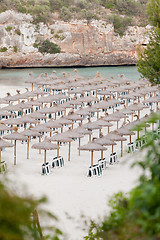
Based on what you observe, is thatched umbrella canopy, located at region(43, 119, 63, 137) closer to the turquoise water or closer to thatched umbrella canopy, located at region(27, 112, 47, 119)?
thatched umbrella canopy, located at region(27, 112, 47, 119)

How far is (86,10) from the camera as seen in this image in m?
67.7

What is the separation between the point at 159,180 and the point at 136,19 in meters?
71.9

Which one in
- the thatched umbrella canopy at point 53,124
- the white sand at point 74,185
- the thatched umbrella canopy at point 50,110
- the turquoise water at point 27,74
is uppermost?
the thatched umbrella canopy at point 53,124

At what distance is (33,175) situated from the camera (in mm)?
12125

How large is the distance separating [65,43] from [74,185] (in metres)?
51.7

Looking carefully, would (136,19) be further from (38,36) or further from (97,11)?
(38,36)

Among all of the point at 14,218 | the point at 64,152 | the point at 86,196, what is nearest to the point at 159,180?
the point at 14,218

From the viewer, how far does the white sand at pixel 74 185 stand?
9.05 m

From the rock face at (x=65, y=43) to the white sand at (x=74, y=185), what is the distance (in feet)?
148

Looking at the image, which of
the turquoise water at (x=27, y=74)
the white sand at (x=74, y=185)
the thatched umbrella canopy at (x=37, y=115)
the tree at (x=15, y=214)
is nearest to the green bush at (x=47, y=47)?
the turquoise water at (x=27, y=74)

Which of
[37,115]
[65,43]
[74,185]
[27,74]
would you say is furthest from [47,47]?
[74,185]

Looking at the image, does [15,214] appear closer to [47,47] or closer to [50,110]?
[50,110]

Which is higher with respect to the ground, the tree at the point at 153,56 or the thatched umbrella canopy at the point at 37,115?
the tree at the point at 153,56

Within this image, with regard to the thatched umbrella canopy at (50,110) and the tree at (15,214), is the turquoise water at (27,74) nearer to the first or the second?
the thatched umbrella canopy at (50,110)
